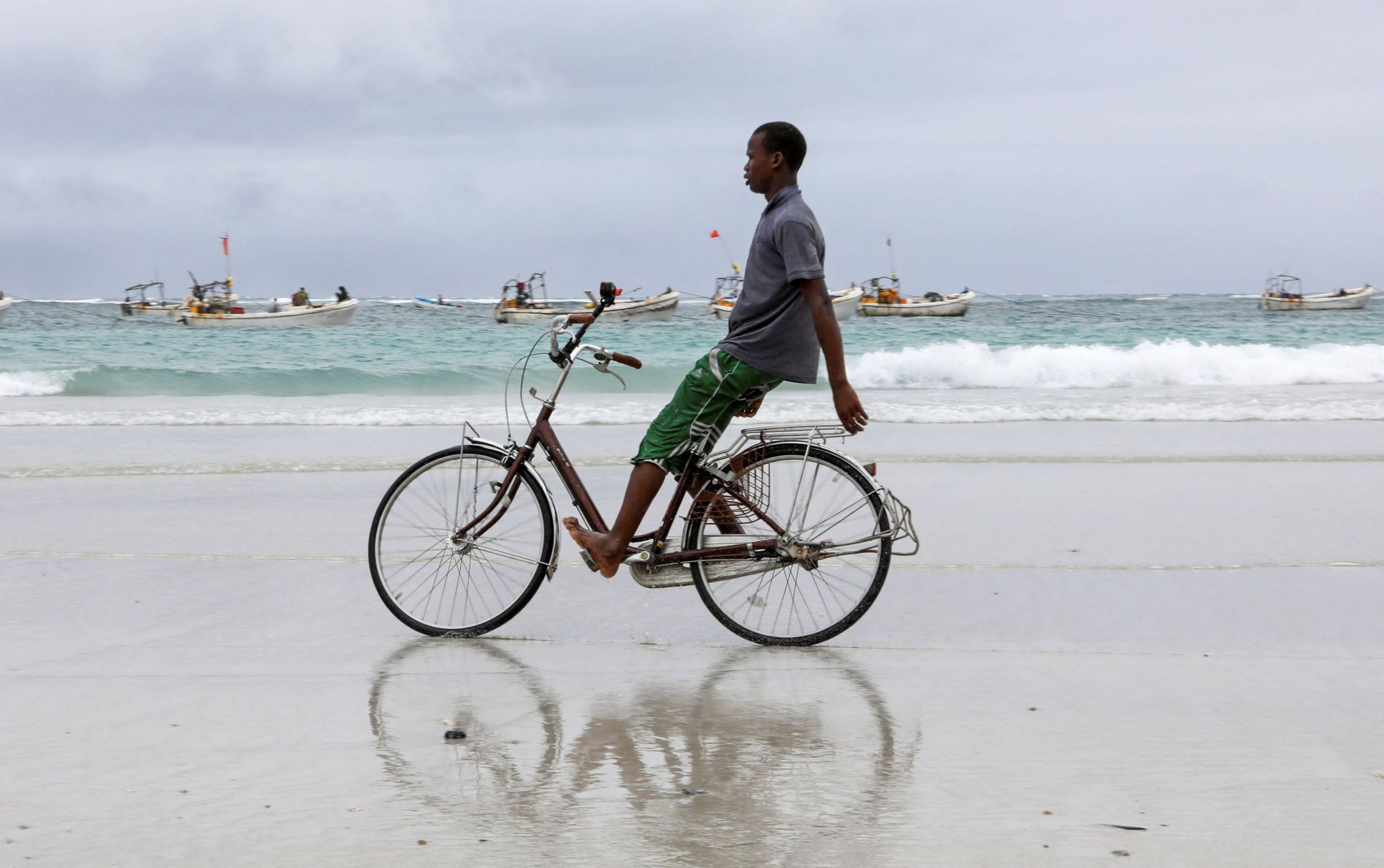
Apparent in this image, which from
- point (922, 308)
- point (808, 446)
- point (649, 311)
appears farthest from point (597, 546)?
point (922, 308)

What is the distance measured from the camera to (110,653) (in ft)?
14.7

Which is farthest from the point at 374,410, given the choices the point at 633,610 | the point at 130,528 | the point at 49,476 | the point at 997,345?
the point at 997,345

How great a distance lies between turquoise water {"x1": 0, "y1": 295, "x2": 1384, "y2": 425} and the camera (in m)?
14.6

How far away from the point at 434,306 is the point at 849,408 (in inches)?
3794

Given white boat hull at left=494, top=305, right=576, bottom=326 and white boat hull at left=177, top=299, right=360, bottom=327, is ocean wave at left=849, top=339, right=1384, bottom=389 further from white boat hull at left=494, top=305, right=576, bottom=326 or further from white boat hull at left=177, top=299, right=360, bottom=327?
white boat hull at left=177, top=299, right=360, bottom=327

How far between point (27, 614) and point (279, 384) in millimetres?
20756

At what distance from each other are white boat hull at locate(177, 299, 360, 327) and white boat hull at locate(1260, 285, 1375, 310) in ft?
161

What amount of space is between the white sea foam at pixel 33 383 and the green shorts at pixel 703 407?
18.9 meters

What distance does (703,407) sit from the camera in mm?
4465

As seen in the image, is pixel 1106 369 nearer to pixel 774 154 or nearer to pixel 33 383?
pixel 33 383

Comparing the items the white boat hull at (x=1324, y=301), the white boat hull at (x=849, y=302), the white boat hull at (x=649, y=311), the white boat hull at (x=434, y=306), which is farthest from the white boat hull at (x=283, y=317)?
the white boat hull at (x=1324, y=301)

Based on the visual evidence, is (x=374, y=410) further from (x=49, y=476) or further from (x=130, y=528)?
(x=130, y=528)

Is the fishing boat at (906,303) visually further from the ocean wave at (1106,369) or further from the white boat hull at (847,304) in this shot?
the ocean wave at (1106,369)

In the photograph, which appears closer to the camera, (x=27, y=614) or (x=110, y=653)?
(x=110, y=653)
